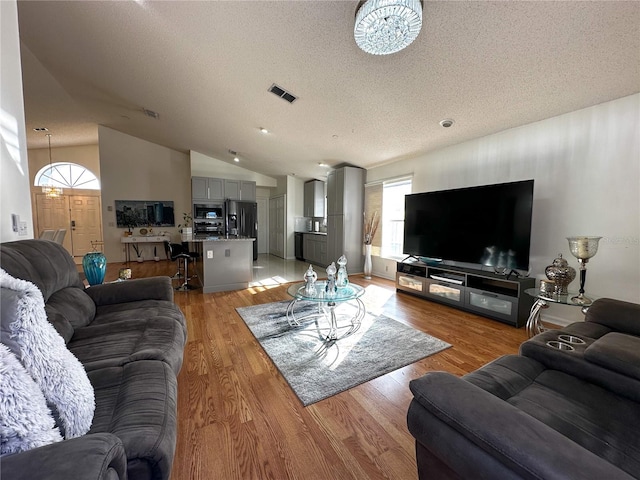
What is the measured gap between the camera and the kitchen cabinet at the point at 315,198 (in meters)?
7.17

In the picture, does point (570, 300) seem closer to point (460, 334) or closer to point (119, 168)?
point (460, 334)

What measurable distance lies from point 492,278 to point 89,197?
10.1 m

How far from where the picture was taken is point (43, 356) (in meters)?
0.80

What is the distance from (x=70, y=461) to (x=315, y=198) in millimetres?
6831

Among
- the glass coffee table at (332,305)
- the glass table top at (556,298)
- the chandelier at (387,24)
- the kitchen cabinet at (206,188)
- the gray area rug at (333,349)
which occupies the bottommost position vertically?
the gray area rug at (333,349)

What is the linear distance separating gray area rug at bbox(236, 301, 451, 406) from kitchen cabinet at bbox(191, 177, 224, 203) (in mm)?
4472

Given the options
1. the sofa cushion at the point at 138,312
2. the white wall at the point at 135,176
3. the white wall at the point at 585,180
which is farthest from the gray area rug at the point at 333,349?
the white wall at the point at 135,176

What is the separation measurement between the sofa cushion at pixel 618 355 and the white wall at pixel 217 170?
749 centimetres

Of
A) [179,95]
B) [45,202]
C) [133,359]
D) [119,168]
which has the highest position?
[179,95]

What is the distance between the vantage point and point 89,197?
768cm

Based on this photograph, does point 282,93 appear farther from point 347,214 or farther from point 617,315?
point 617,315

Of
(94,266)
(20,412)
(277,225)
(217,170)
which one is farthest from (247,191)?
(20,412)

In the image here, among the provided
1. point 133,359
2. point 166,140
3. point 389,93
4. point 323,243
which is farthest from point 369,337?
point 166,140

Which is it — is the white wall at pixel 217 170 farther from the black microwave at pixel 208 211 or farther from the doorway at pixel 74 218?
the doorway at pixel 74 218
